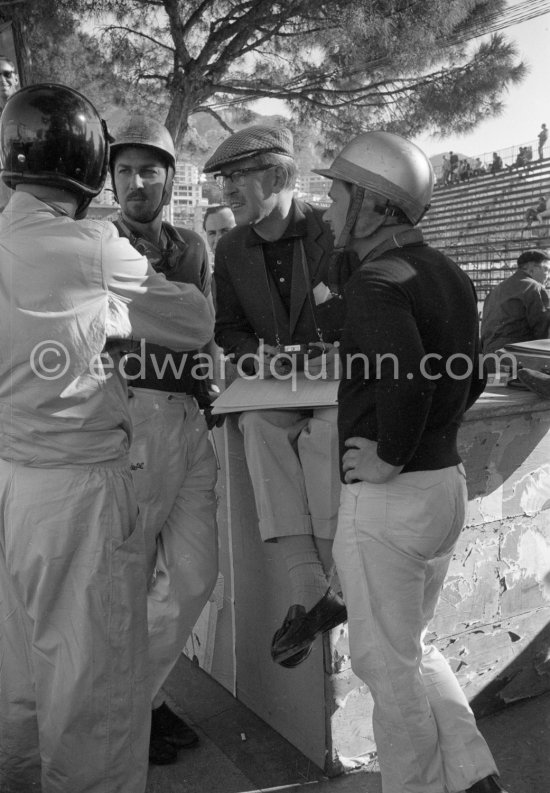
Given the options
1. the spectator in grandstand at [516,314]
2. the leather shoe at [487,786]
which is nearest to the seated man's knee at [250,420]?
the leather shoe at [487,786]

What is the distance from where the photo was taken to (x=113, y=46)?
9.30 metres

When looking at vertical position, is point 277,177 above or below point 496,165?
below

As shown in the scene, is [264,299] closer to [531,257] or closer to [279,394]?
[279,394]

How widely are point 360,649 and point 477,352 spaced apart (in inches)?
35.9

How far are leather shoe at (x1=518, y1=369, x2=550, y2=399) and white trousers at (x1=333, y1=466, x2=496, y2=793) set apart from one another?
0.81 metres

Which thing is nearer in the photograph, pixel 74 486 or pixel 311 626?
pixel 74 486

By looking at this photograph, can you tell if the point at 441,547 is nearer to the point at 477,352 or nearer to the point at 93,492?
the point at 477,352

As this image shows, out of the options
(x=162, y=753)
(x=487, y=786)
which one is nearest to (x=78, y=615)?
(x=162, y=753)

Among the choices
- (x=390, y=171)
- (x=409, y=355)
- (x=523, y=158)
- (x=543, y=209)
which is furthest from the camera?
(x=523, y=158)

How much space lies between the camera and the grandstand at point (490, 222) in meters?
20.0

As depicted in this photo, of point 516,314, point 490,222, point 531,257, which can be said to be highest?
point 490,222

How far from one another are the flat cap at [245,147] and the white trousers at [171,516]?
92 centimetres

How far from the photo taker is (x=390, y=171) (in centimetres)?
204

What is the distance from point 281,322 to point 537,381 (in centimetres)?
98
